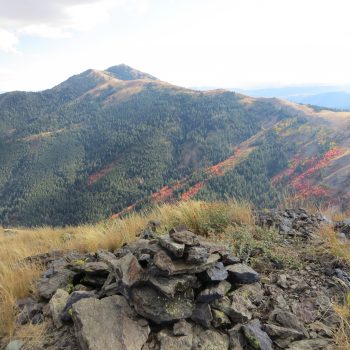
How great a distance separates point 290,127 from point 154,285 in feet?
649

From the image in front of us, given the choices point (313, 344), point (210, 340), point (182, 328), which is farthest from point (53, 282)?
point (313, 344)

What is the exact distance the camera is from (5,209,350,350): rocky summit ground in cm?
394

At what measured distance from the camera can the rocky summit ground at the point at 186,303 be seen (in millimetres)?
3938

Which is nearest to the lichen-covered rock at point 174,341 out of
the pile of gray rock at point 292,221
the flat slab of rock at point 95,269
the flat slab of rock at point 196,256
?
the flat slab of rock at point 196,256

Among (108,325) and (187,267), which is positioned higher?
(187,267)

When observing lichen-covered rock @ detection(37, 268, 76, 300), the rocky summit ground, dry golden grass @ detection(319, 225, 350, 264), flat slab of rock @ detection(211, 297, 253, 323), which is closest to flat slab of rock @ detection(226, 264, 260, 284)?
the rocky summit ground

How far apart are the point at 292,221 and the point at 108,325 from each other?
18.8 ft

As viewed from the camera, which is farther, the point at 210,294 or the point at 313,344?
the point at 210,294

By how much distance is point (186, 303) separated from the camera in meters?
4.20

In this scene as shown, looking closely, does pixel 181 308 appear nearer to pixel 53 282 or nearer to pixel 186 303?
pixel 186 303

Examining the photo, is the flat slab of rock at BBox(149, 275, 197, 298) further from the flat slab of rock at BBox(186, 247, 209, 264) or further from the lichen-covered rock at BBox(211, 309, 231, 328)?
the lichen-covered rock at BBox(211, 309, 231, 328)

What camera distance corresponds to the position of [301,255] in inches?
243

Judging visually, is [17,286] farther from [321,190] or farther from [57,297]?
[321,190]

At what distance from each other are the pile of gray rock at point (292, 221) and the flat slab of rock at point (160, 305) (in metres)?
3.89
